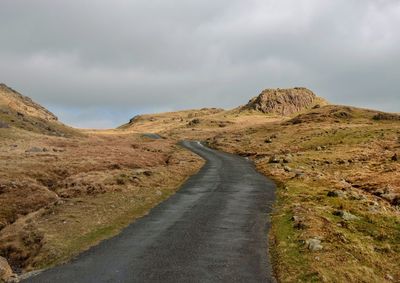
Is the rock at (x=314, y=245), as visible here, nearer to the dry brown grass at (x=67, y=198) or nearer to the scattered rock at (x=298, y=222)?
the scattered rock at (x=298, y=222)

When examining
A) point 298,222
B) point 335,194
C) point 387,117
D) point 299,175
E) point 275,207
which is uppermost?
point 387,117

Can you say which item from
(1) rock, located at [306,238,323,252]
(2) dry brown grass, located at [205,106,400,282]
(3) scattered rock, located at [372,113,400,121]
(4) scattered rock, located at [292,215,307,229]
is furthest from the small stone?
(3) scattered rock, located at [372,113,400,121]

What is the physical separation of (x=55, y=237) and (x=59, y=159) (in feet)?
104

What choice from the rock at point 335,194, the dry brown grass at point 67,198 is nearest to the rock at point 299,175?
the rock at point 335,194

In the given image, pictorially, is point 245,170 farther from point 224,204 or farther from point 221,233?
point 221,233

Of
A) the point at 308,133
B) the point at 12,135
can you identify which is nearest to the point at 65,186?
the point at 12,135

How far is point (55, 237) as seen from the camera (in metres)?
23.5

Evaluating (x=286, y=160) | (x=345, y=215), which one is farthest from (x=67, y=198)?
(x=286, y=160)

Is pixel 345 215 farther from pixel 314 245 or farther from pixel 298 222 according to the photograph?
pixel 314 245

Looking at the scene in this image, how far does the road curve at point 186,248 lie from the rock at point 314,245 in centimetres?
199

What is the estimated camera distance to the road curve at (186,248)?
57.7ft

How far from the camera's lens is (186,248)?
21547 millimetres

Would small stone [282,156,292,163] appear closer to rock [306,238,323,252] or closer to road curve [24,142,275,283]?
road curve [24,142,275,283]

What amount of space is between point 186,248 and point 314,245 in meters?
5.88
